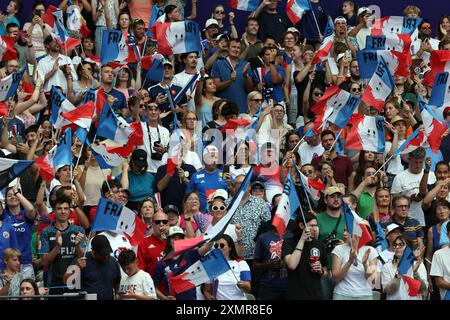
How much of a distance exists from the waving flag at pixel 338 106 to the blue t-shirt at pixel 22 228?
4.57 m

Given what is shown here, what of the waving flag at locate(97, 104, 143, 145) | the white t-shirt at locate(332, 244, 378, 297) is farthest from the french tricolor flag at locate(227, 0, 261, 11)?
the white t-shirt at locate(332, 244, 378, 297)

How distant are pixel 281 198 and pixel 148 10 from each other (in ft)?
30.3

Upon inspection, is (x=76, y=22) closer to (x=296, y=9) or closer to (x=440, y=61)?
(x=296, y=9)

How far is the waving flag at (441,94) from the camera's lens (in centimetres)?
2244

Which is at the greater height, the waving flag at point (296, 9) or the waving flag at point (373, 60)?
the waving flag at point (296, 9)

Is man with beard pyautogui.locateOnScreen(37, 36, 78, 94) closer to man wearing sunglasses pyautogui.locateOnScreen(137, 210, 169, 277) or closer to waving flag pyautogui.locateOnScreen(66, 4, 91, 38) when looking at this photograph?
waving flag pyautogui.locateOnScreen(66, 4, 91, 38)

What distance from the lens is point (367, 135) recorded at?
68.6 ft

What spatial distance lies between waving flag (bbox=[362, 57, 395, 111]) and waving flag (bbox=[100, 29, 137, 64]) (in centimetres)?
374

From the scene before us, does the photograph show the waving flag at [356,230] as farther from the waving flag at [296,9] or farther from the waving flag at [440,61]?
the waving flag at [296,9]

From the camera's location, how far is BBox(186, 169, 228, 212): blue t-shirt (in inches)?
769

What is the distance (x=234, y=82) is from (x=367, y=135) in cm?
323

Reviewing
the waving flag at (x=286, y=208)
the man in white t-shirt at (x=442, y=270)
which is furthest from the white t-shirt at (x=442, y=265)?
the waving flag at (x=286, y=208)
